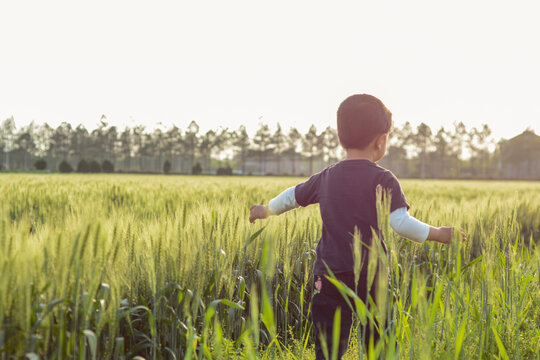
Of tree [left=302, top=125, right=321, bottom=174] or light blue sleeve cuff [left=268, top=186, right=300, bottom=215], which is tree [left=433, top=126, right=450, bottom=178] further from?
light blue sleeve cuff [left=268, top=186, right=300, bottom=215]

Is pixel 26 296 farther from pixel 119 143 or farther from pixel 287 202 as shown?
pixel 119 143

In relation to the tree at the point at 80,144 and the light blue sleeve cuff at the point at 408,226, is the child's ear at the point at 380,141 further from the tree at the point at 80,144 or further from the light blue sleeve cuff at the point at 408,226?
the tree at the point at 80,144

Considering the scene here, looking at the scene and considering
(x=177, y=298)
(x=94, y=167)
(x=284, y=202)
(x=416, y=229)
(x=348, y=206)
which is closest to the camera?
(x=177, y=298)

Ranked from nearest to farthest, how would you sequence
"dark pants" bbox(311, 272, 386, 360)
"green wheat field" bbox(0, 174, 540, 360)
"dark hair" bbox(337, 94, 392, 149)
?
1. "green wheat field" bbox(0, 174, 540, 360)
2. "dark pants" bbox(311, 272, 386, 360)
3. "dark hair" bbox(337, 94, 392, 149)

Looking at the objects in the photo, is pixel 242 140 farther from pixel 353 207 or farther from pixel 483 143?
pixel 353 207

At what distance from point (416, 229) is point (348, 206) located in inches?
13.0

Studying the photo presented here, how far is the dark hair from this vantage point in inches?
76.7

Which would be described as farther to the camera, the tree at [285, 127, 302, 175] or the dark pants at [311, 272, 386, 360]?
the tree at [285, 127, 302, 175]

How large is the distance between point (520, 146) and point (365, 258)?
3684 inches

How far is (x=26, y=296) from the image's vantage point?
3.71ft

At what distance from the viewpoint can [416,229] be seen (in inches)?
73.1

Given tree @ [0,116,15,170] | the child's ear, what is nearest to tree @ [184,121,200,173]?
tree @ [0,116,15,170]

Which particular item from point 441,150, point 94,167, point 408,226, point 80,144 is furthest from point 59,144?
point 408,226

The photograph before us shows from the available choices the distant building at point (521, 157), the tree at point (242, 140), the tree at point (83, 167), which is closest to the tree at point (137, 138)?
Result: the tree at point (242, 140)
